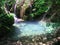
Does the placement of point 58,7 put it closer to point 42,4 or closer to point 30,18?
point 42,4

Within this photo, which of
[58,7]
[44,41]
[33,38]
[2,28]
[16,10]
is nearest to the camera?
[58,7]

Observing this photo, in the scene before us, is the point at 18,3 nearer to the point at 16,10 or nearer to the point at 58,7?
the point at 16,10

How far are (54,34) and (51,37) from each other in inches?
18.1

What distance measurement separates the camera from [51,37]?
34.0 feet

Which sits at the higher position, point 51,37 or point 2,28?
point 2,28

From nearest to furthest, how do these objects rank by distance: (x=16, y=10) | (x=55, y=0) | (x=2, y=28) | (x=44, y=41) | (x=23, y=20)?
(x=55, y=0) → (x=44, y=41) → (x=2, y=28) → (x=23, y=20) → (x=16, y=10)

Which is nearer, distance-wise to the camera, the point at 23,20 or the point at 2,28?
the point at 2,28

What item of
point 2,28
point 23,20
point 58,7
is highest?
point 58,7

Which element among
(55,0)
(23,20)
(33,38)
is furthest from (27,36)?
(23,20)

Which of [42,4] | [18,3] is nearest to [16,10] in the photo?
[18,3]

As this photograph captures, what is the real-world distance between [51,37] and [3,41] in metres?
3.13

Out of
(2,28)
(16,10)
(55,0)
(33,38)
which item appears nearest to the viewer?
(55,0)

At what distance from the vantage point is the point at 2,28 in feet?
36.0

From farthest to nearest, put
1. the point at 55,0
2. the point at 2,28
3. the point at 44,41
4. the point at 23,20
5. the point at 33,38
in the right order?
the point at 23,20 → the point at 2,28 → the point at 33,38 → the point at 44,41 → the point at 55,0
